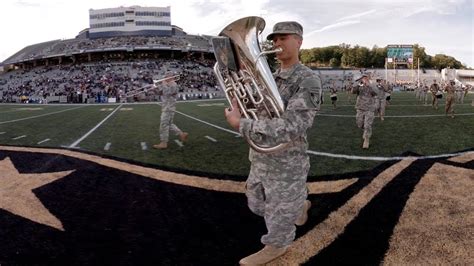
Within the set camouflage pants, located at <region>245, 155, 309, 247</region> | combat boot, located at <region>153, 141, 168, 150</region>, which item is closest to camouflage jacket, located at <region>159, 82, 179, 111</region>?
combat boot, located at <region>153, 141, 168, 150</region>

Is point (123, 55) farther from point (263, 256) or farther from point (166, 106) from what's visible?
point (263, 256)

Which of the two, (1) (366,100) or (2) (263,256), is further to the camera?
(1) (366,100)

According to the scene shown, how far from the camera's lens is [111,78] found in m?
66.1

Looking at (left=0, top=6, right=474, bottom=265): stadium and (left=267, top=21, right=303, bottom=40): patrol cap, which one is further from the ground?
(left=267, top=21, right=303, bottom=40): patrol cap

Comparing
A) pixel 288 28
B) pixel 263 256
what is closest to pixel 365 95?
pixel 288 28

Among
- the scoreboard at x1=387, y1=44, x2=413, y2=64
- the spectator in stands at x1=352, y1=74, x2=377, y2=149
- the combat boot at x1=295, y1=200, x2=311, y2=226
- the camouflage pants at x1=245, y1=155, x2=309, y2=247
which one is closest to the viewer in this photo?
the camouflage pants at x1=245, y1=155, x2=309, y2=247

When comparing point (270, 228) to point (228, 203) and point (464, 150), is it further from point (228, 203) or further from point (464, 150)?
point (464, 150)

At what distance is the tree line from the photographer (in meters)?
130

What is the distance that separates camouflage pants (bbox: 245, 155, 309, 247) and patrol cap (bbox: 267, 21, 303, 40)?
3.94ft

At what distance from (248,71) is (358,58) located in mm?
134800

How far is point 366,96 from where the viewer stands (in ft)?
37.7

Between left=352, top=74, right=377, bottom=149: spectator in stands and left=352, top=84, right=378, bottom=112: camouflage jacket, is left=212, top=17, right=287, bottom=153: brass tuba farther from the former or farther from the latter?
left=352, top=84, right=378, bottom=112: camouflage jacket

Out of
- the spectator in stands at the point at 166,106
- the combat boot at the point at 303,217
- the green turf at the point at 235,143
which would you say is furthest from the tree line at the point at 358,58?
the combat boot at the point at 303,217

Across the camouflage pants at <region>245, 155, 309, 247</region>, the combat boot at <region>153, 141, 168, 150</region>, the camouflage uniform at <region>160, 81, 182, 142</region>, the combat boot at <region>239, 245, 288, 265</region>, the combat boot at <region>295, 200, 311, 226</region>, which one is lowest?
the combat boot at <region>239, 245, 288, 265</region>
